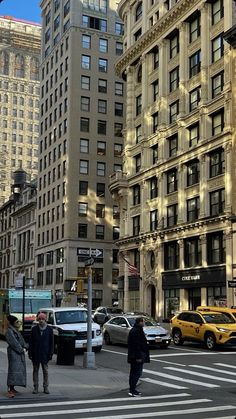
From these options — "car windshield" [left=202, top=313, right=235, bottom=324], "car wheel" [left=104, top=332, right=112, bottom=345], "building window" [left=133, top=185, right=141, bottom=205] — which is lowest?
"car wheel" [left=104, top=332, right=112, bottom=345]

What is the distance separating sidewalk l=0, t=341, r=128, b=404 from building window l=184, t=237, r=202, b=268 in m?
29.1

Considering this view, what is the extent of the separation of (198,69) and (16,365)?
133 ft

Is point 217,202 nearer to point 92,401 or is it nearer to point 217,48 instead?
point 217,48

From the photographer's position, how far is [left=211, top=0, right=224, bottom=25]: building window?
47.0 m

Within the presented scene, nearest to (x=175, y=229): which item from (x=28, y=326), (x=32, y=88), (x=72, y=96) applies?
(x=28, y=326)

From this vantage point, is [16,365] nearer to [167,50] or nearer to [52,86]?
[167,50]

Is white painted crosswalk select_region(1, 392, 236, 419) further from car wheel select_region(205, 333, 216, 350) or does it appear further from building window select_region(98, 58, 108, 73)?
building window select_region(98, 58, 108, 73)

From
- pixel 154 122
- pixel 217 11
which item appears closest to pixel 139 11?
pixel 154 122

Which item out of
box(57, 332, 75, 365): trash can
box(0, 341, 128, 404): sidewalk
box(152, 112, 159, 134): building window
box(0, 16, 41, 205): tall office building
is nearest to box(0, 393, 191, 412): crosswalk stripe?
box(0, 341, 128, 404): sidewalk

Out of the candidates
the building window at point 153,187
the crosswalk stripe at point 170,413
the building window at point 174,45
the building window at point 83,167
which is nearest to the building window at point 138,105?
the building window at point 174,45

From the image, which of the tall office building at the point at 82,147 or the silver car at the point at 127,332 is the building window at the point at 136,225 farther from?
the silver car at the point at 127,332

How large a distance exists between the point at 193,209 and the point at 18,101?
329 feet

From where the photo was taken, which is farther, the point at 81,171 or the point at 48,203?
the point at 48,203

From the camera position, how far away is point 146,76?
5856 cm
